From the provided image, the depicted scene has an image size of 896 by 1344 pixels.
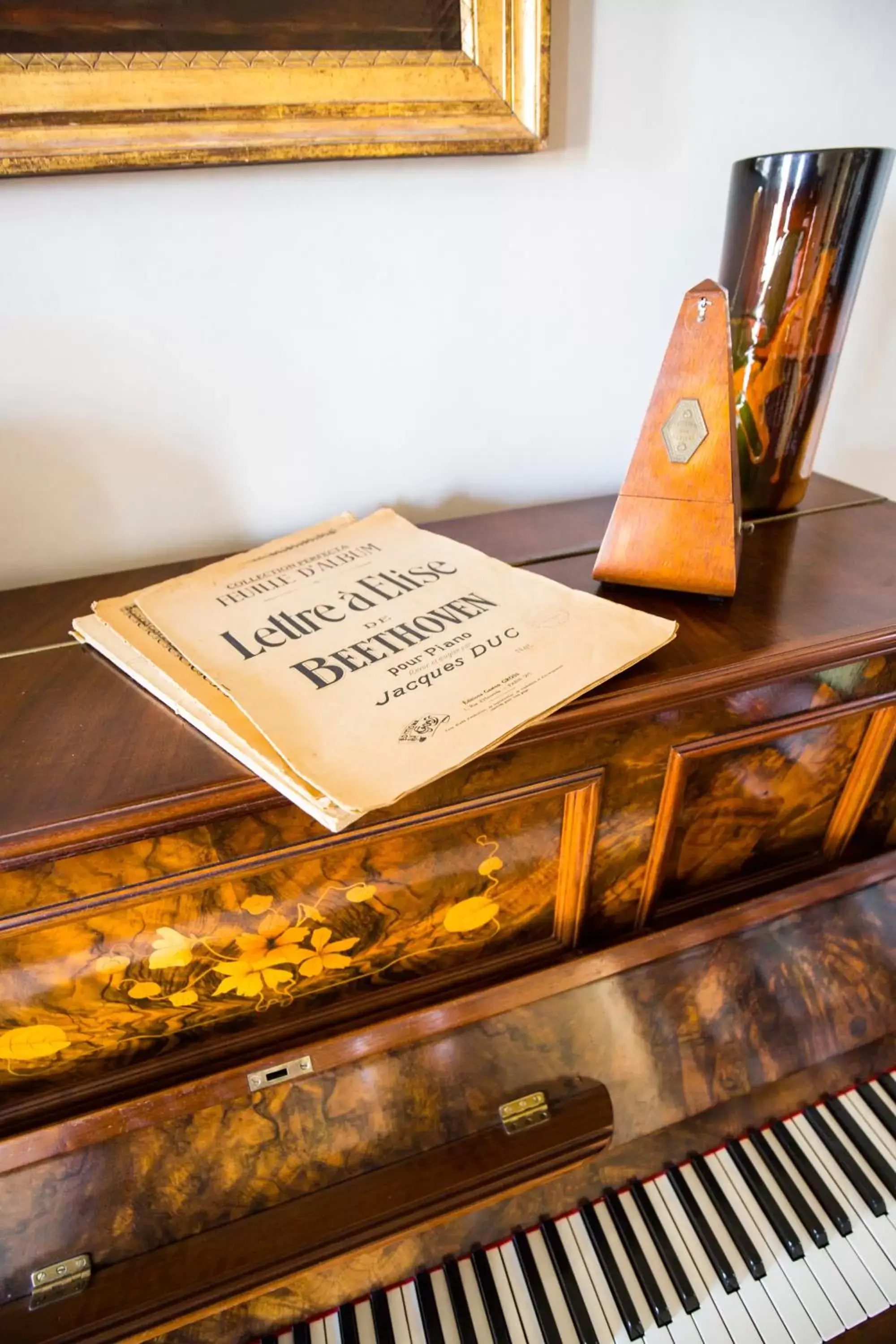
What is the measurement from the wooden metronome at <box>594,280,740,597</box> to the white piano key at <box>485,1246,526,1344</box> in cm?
69

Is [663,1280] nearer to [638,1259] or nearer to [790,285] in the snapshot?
[638,1259]

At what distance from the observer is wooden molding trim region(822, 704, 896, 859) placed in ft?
2.48

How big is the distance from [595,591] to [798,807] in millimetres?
334

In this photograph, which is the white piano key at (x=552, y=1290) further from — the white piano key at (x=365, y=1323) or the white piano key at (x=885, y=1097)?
the white piano key at (x=885, y=1097)

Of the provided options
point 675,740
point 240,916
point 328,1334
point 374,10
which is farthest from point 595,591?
point 328,1334

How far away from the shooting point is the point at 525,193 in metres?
0.87

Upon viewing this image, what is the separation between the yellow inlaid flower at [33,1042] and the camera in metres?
0.56

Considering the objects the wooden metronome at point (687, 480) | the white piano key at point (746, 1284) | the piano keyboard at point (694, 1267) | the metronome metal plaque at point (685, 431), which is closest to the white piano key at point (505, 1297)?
the piano keyboard at point (694, 1267)

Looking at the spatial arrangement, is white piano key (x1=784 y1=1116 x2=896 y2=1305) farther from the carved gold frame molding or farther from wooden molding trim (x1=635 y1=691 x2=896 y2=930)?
the carved gold frame molding

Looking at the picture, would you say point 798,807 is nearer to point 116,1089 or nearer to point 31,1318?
point 116,1089

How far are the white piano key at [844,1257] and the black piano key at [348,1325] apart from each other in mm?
400

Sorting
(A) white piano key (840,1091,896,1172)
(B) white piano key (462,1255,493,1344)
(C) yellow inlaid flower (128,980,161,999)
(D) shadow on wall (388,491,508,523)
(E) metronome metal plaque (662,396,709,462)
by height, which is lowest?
(A) white piano key (840,1091,896,1172)

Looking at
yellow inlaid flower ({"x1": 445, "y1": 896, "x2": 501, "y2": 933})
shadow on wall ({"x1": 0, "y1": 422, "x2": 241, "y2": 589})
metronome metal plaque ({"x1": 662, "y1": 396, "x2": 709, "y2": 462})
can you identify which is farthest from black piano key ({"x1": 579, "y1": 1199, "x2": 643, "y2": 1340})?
Result: shadow on wall ({"x1": 0, "y1": 422, "x2": 241, "y2": 589})

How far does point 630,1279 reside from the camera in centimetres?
70
